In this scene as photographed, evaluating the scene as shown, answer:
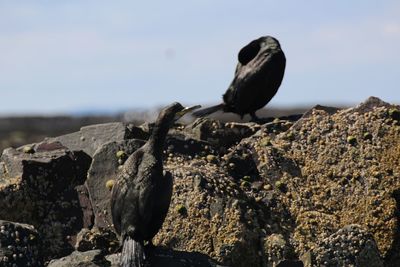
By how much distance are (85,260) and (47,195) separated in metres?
2.15

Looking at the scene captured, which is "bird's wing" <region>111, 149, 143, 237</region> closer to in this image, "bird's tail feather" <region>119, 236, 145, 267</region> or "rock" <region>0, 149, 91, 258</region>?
"bird's tail feather" <region>119, 236, 145, 267</region>

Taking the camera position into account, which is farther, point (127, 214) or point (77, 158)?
point (77, 158)

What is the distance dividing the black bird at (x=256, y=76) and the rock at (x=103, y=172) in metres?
4.18

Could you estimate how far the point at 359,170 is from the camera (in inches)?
526

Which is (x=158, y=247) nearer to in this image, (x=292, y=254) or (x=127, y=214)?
(x=127, y=214)

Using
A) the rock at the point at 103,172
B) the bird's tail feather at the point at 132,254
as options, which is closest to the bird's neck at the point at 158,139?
the bird's tail feather at the point at 132,254

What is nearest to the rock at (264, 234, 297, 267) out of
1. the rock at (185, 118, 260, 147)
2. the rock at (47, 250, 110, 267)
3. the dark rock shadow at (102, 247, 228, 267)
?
the dark rock shadow at (102, 247, 228, 267)

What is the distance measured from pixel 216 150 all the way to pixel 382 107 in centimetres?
209

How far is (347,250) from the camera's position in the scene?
11.9m

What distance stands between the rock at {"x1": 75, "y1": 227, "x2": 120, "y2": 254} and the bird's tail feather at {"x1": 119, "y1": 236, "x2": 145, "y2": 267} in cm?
69

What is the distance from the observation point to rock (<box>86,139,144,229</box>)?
42.2ft

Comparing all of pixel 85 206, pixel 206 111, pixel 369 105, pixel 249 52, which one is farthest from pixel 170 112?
pixel 249 52

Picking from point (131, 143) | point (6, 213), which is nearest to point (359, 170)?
point (131, 143)

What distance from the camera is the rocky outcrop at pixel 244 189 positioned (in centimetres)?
1204
